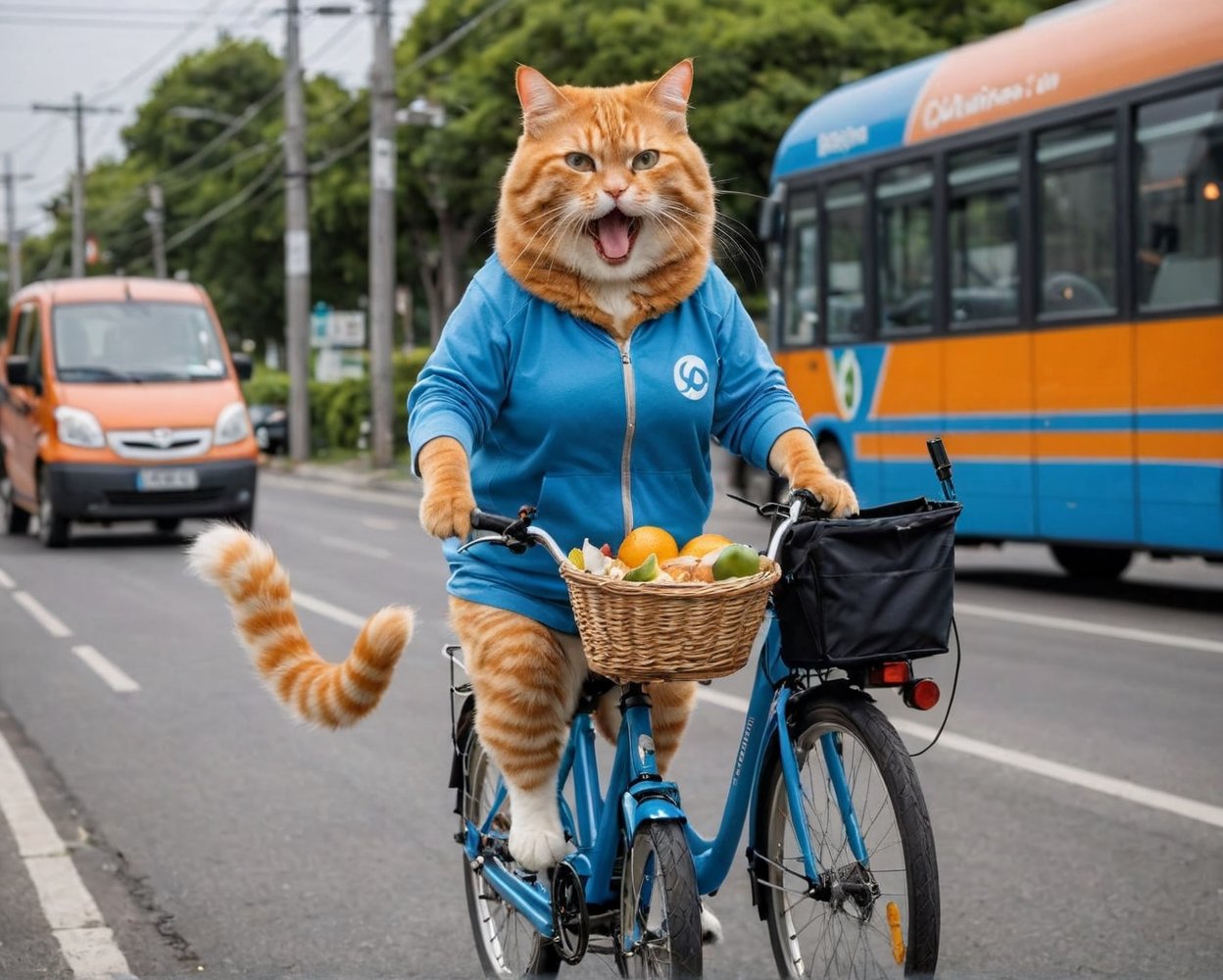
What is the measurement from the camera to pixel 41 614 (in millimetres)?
12523

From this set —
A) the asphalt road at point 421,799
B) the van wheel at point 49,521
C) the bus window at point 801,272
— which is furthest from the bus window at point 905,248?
the van wheel at point 49,521

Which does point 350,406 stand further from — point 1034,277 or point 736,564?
point 736,564

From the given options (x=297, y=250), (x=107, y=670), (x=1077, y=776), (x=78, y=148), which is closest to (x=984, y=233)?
(x=107, y=670)

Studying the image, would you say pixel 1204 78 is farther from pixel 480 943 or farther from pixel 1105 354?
pixel 480 943

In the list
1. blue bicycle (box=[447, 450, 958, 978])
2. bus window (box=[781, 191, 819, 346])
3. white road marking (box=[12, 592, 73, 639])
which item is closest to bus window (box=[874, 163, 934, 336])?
bus window (box=[781, 191, 819, 346])

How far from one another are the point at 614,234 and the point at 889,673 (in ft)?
3.20

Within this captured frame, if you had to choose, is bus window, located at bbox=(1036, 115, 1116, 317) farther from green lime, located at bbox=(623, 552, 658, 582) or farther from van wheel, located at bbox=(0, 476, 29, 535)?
van wheel, located at bbox=(0, 476, 29, 535)

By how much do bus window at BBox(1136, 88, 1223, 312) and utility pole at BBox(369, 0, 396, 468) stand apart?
67.5 ft

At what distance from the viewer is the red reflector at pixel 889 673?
11.0ft

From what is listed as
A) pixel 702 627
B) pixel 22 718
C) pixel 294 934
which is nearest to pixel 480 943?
pixel 294 934

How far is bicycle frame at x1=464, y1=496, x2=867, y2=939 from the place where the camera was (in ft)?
11.2

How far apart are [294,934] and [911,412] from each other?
9.76 metres

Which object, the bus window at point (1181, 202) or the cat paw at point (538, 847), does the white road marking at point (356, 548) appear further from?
the cat paw at point (538, 847)

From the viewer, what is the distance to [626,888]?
353 centimetres
